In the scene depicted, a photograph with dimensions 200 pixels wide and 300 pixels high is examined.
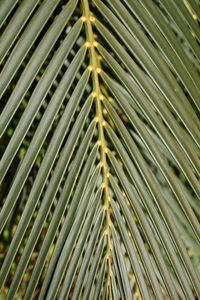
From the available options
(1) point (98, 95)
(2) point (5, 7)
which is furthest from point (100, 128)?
(2) point (5, 7)

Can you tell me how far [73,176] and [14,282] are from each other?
223 mm

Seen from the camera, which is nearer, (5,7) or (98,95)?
(5,7)

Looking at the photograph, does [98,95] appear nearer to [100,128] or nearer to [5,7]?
[100,128]

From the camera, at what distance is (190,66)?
53 centimetres

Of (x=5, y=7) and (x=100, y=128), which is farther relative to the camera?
(x=100, y=128)

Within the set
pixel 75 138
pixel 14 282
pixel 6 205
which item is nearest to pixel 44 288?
pixel 14 282

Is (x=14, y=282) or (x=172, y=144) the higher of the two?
(x=172, y=144)

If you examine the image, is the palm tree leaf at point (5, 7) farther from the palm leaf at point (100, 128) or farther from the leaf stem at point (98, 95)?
the leaf stem at point (98, 95)

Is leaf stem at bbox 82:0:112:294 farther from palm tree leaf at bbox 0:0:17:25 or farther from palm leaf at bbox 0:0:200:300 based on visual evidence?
palm tree leaf at bbox 0:0:17:25

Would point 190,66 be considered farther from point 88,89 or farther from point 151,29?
point 88,89

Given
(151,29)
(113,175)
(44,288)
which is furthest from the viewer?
(113,175)

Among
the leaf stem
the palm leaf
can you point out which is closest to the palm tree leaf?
the palm leaf

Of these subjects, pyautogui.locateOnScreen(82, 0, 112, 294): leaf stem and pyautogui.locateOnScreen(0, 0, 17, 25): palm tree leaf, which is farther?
pyautogui.locateOnScreen(82, 0, 112, 294): leaf stem

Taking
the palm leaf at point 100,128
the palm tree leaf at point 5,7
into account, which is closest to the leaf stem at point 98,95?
the palm leaf at point 100,128
